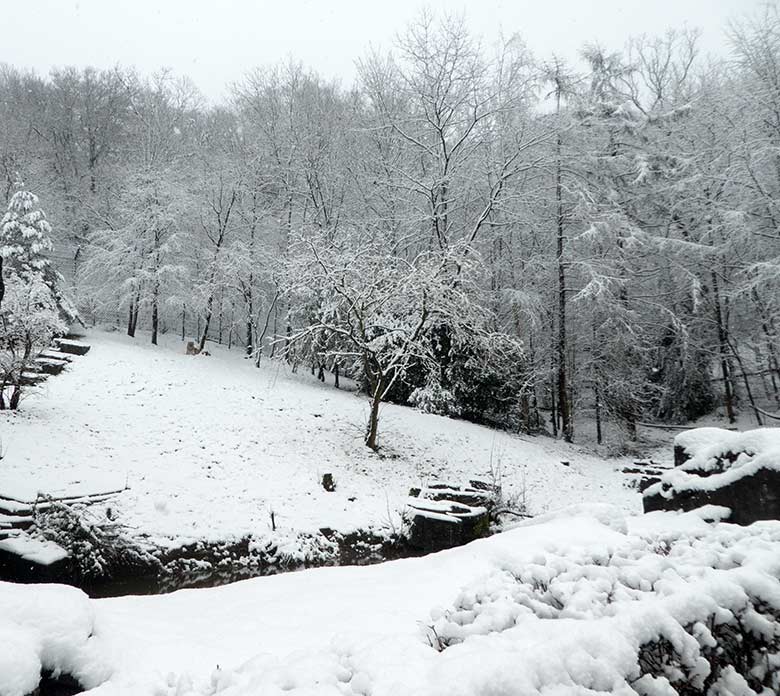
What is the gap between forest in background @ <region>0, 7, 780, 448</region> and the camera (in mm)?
15383

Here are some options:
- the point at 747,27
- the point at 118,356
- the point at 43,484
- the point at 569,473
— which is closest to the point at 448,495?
the point at 569,473

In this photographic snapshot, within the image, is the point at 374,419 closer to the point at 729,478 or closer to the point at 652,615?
the point at 729,478

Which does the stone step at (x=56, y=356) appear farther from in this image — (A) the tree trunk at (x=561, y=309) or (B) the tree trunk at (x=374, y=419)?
(A) the tree trunk at (x=561, y=309)

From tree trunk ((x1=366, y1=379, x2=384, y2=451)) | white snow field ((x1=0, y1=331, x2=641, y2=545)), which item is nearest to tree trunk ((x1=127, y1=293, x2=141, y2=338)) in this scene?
white snow field ((x1=0, y1=331, x2=641, y2=545))

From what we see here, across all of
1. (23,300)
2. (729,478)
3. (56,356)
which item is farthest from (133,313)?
(729,478)

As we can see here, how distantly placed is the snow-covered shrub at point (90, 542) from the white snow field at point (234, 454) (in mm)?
396

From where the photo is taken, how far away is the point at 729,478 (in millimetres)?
5414

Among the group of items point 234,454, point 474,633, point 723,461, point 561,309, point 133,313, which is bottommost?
point 234,454

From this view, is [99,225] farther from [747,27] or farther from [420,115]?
[747,27]

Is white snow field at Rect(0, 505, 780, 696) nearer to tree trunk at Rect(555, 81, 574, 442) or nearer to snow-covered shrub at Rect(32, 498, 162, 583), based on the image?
snow-covered shrub at Rect(32, 498, 162, 583)

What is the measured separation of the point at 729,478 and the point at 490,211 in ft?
45.7

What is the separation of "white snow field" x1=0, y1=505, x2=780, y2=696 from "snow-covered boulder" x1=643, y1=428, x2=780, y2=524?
4.57 feet

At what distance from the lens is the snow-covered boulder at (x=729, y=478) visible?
199 inches

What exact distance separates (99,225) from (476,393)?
65.3 feet
